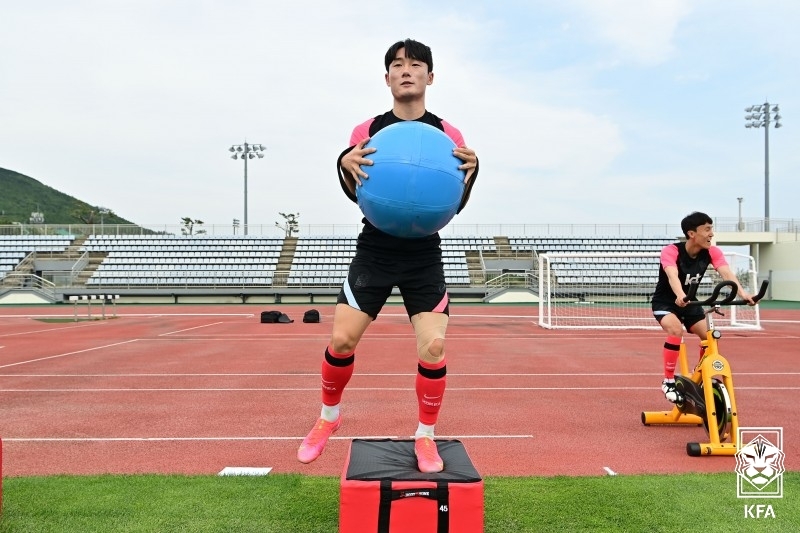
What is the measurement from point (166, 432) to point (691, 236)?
210 inches

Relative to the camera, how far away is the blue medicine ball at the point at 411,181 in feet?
9.93

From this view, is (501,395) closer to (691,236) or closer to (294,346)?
(691,236)

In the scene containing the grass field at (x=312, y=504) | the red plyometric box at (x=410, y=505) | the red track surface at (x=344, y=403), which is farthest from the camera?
the red track surface at (x=344, y=403)

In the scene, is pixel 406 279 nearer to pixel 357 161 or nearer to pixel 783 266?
pixel 357 161

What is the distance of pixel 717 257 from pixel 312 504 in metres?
4.36

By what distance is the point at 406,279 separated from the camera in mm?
3586

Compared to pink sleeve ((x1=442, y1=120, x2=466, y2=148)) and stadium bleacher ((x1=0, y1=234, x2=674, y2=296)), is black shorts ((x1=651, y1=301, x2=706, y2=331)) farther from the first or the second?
stadium bleacher ((x1=0, y1=234, x2=674, y2=296))

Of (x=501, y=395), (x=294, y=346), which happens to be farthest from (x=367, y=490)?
(x=294, y=346)

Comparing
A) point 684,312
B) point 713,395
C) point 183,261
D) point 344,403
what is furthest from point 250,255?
point 713,395

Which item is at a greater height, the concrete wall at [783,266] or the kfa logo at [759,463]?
the concrete wall at [783,266]

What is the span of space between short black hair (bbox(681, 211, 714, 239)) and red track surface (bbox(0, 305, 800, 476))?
196 cm

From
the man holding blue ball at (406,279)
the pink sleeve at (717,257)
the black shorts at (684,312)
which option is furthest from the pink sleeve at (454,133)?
the black shorts at (684,312)

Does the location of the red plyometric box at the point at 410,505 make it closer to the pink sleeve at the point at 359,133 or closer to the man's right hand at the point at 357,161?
the man's right hand at the point at 357,161

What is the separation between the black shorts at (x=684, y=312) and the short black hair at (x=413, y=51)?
13.2ft
